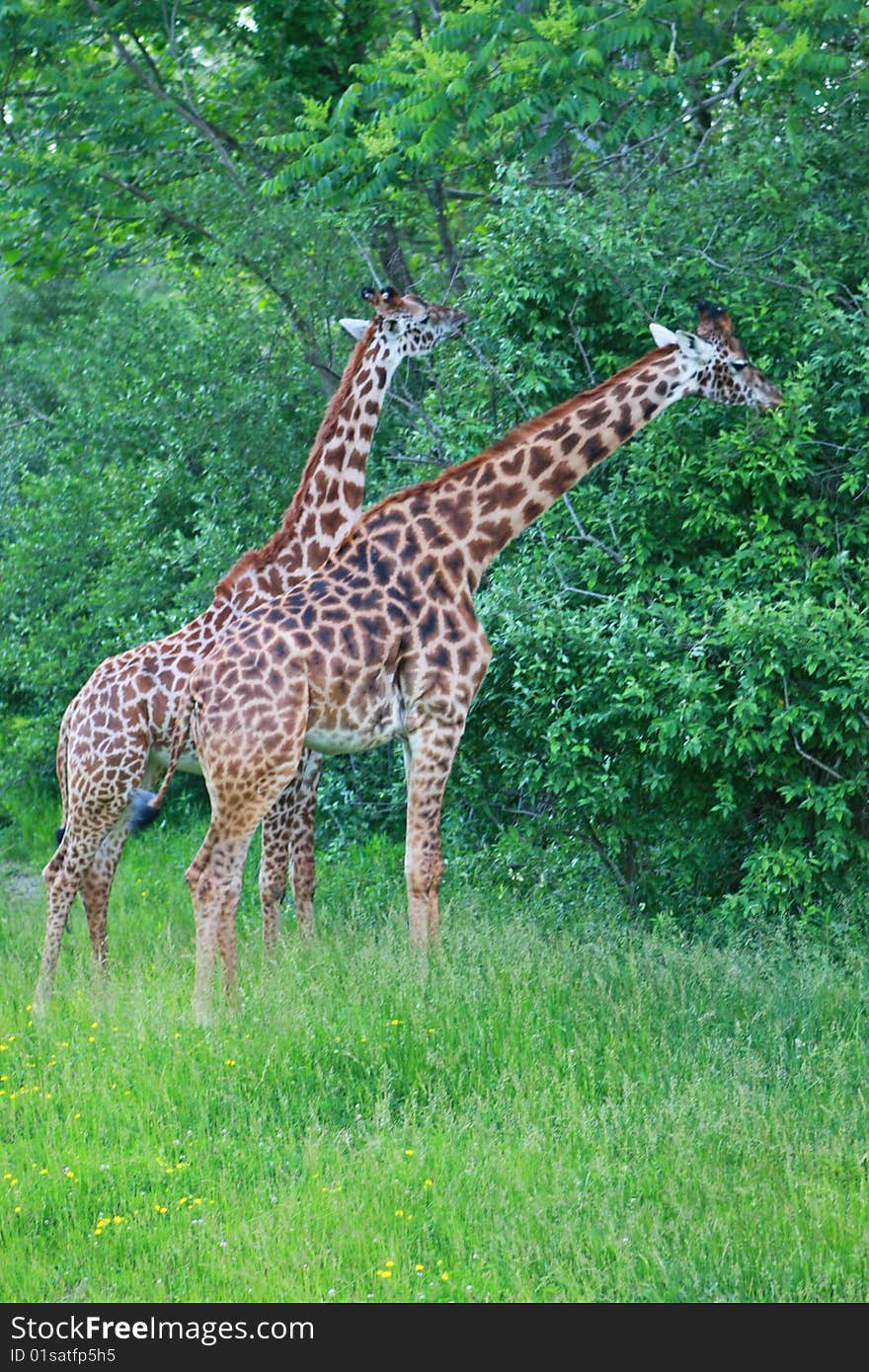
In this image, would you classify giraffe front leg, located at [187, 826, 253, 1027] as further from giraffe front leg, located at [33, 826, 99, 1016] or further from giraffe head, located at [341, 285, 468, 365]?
giraffe head, located at [341, 285, 468, 365]

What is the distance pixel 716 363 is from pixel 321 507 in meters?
2.30

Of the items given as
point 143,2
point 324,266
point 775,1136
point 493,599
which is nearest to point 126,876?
point 493,599

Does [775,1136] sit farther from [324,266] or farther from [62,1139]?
[324,266]

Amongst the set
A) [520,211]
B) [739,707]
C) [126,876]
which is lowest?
[126,876]

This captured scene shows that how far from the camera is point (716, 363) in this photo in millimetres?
8492

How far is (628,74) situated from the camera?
10781 mm

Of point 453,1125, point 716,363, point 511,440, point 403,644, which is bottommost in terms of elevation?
point 453,1125

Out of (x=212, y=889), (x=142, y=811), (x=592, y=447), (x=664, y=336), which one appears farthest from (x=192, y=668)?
(x=664, y=336)

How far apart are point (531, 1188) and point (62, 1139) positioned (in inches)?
76.2

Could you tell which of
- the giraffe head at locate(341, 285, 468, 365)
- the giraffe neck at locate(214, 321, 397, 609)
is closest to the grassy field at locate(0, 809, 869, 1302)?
the giraffe neck at locate(214, 321, 397, 609)

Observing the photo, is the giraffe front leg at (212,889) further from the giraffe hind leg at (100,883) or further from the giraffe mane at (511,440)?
the giraffe mane at (511,440)

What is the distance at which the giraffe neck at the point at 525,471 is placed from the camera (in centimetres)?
820

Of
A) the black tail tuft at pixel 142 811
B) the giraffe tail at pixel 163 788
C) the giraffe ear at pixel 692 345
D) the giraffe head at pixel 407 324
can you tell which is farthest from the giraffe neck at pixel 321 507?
the giraffe ear at pixel 692 345

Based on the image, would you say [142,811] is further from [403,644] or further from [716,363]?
[716,363]
